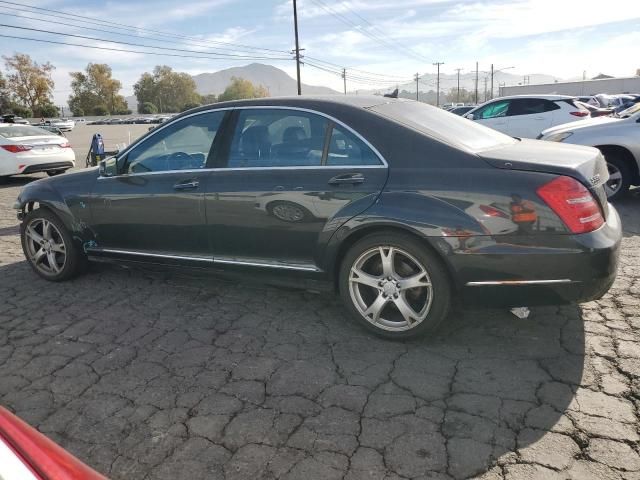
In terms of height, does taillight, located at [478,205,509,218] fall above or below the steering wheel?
below

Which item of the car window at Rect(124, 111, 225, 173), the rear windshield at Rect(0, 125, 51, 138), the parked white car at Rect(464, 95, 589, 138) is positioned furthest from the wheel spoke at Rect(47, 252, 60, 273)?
the parked white car at Rect(464, 95, 589, 138)

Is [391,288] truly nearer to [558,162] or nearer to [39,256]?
[558,162]

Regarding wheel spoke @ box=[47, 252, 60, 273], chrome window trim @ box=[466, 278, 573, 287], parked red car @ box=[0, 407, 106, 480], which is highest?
parked red car @ box=[0, 407, 106, 480]

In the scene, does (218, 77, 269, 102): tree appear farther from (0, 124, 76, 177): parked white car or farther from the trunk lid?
the trunk lid

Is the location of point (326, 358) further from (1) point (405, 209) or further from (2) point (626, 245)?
(2) point (626, 245)

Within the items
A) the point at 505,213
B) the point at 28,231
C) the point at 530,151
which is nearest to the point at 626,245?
the point at 530,151

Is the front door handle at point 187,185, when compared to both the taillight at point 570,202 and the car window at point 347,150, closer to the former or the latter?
the car window at point 347,150

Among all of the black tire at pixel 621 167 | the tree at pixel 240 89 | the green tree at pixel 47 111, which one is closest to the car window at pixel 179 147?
the black tire at pixel 621 167

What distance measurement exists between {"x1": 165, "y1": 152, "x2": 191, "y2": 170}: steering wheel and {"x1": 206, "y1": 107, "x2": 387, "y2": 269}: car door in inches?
14.7

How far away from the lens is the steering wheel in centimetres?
398

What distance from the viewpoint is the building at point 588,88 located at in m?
67.2

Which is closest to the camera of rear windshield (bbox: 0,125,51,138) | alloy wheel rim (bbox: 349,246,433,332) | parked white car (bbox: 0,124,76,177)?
alloy wheel rim (bbox: 349,246,433,332)

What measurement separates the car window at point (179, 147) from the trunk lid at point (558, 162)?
6.65 feet

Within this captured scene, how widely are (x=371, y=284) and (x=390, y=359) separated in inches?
19.3
